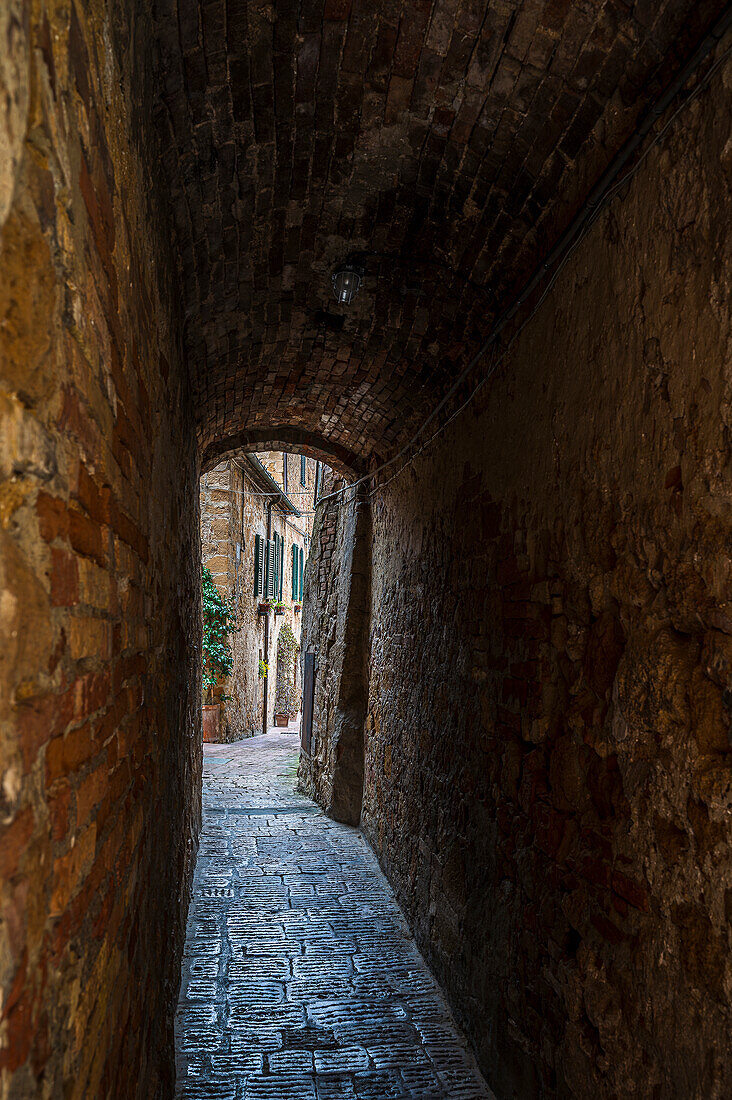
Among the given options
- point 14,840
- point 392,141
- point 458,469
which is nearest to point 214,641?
point 458,469

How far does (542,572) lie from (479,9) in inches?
72.1

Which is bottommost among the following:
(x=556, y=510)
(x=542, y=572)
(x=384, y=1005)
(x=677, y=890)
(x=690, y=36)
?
(x=384, y=1005)

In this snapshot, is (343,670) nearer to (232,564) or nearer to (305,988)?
(305,988)

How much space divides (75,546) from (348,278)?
279cm

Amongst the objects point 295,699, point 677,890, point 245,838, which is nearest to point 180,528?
point 677,890

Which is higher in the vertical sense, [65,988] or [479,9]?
[479,9]

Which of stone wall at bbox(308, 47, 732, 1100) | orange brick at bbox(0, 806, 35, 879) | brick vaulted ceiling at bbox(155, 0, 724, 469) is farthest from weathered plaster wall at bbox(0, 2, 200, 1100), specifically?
stone wall at bbox(308, 47, 732, 1100)

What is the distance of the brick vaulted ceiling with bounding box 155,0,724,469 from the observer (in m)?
2.11

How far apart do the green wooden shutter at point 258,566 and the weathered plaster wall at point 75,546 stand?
12.9m

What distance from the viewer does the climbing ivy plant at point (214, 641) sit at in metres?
11.4

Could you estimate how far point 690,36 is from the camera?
1.91 metres

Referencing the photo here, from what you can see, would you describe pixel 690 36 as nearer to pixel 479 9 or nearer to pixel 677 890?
pixel 479 9

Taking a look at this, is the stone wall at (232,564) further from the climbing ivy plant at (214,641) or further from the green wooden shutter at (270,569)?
the green wooden shutter at (270,569)

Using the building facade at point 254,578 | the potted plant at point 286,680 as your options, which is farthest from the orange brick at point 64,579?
the potted plant at point 286,680
